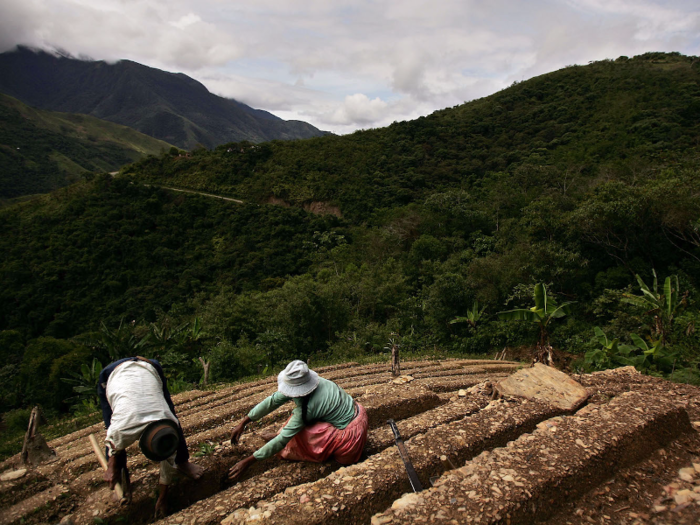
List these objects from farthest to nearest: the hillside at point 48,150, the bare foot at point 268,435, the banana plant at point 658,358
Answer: the hillside at point 48,150 < the banana plant at point 658,358 < the bare foot at point 268,435

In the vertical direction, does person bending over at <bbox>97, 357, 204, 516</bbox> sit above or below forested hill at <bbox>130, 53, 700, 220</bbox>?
below

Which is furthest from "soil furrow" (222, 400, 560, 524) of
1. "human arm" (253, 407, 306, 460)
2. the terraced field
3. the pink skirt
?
"human arm" (253, 407, 306, 460)

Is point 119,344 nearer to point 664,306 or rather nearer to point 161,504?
point 161,504

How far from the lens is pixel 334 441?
3092 mm

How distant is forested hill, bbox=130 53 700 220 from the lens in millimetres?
33438

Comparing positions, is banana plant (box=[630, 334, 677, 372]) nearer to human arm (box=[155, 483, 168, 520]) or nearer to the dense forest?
the dense forest

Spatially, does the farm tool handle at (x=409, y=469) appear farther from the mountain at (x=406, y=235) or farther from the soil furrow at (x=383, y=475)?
the mountain at (x=406, y=235)

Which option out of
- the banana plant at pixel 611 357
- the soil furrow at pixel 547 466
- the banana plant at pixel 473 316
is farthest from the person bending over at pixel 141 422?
the banana plant at pixel 473 316

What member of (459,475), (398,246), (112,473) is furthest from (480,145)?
(112,473)

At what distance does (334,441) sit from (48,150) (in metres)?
122

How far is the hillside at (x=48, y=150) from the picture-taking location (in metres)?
76.1

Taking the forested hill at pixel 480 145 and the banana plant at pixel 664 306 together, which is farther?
the forested hill at pixel 480 145

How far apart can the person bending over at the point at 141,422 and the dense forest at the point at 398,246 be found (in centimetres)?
802

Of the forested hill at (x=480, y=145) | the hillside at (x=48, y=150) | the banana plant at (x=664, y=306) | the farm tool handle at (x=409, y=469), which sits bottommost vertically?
the banana plant at (x=664, y=306)
